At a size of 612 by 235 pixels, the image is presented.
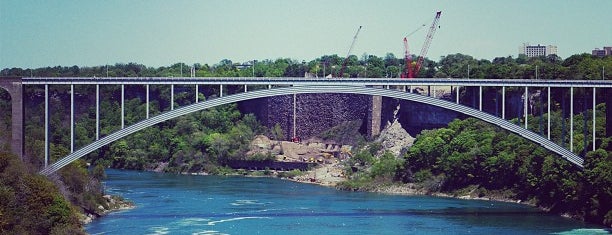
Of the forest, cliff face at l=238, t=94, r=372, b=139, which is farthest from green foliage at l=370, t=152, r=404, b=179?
cliff face at l=238, t=94, r=372, b=139

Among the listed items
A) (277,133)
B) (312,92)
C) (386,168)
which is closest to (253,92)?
(312,92)

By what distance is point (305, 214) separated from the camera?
49656 mm

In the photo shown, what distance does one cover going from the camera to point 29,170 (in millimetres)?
44000

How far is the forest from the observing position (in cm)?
4878

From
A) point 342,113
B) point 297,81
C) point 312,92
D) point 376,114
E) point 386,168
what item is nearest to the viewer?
point 312,92

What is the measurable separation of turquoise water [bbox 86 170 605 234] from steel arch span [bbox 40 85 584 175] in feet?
6.66

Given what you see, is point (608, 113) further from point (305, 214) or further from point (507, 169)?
point (305, 214)

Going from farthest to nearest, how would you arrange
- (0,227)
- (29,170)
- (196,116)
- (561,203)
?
(196,116), (561,203), (29,170), (0,227)

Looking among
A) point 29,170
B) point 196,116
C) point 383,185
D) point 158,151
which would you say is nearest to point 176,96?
point 196,116

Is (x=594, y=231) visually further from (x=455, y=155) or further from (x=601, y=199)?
(x=455, y=155)

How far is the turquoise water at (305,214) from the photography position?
4500 cm

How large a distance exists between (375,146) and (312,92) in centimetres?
2507

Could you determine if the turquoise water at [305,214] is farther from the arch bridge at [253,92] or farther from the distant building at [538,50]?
the distant building at [538,50]

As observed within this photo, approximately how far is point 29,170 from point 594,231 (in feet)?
51.5
